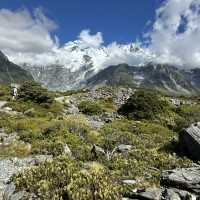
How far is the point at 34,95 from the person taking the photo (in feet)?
169

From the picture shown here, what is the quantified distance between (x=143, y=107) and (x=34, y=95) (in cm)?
1599

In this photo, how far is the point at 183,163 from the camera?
2062cm

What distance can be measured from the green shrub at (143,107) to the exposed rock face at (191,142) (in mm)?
19019

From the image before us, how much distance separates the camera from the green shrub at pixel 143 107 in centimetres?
4316

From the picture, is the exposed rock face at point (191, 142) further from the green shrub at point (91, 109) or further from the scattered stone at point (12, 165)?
the green shrub at point (91, 109)

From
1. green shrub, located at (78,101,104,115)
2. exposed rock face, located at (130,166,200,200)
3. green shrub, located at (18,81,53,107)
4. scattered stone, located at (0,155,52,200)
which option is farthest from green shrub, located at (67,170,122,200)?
→ green shrub, located at (18,81,53,107)

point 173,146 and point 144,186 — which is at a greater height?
point 173,146

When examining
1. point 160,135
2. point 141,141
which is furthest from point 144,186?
point 160,135

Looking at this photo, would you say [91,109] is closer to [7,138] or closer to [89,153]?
[7,138]

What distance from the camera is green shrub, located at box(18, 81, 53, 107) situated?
50.1 meters

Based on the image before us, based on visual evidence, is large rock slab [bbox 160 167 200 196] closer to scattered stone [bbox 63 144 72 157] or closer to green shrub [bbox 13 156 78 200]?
green shrub [bbox 13 156 78 200]

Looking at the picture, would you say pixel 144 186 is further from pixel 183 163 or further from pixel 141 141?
pixel 141 141

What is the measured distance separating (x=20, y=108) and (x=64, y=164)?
89.3ft

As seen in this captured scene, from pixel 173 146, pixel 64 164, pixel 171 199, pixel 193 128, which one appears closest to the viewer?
pixel 171 199
